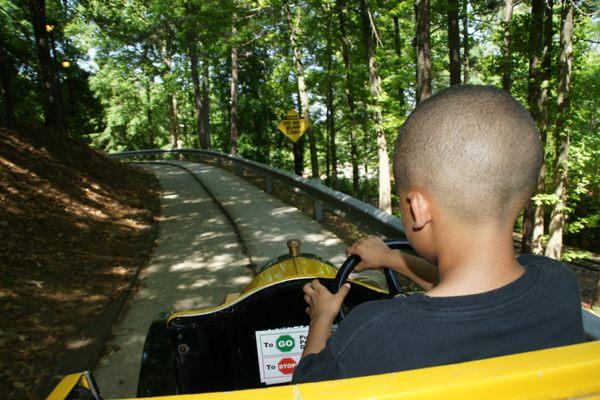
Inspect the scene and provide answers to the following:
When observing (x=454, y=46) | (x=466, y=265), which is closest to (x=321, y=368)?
(x=466, y=265)

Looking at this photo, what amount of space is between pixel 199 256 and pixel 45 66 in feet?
39.0

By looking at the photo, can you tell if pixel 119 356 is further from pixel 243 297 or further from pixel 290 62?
pixel 290 62

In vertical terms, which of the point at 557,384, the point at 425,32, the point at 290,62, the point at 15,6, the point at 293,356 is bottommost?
the point at 293,356

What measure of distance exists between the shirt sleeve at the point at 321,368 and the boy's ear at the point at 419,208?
48cm

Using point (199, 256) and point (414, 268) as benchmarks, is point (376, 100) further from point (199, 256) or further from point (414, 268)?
point (414, 268)

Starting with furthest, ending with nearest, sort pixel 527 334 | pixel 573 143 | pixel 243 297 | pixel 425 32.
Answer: pixel 573 143, pixel 425 32, pixel 243 297, pixel 527 334

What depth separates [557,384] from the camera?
890 mm

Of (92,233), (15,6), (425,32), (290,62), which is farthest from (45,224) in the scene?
(15,6)

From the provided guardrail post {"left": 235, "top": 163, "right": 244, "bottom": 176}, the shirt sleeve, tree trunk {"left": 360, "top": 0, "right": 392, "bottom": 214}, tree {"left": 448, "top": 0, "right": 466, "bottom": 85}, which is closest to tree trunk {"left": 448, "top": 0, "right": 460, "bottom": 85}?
tree {"left": 448, "top": 0, "right": 466, "bottom": 85}

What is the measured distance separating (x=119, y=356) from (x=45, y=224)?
399 centimetres

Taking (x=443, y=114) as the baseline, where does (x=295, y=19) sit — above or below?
above

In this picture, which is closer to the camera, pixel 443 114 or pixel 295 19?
pixel 443 114

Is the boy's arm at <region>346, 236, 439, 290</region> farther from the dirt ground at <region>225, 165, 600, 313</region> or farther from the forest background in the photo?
the forest background

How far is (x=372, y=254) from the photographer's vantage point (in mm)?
2059
